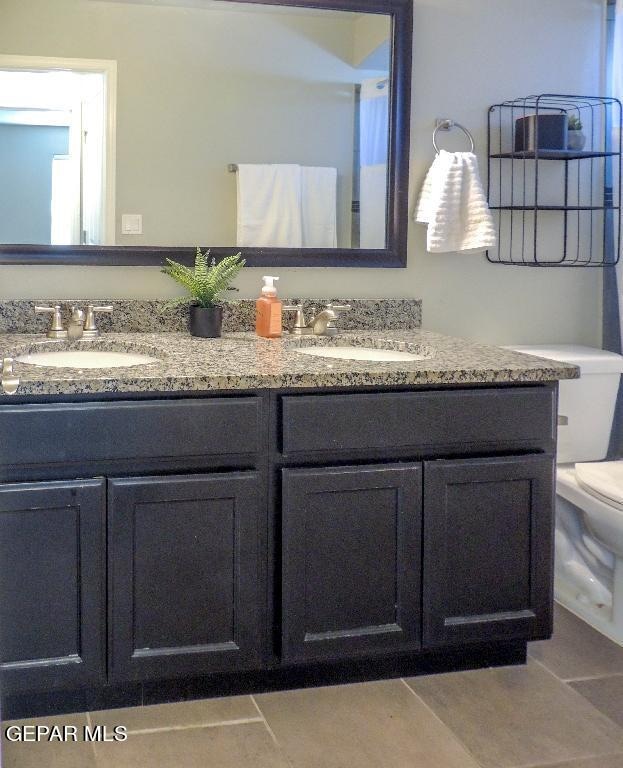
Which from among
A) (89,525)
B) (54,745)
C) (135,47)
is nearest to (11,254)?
(135,47)

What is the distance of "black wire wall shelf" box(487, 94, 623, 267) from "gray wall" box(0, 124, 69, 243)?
1151 millimetres

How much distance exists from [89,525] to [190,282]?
0.73 m

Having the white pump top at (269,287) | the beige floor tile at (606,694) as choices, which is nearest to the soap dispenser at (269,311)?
the white pump top at (269,287)

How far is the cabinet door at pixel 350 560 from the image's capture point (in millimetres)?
2021

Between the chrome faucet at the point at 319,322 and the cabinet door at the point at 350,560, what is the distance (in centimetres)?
57

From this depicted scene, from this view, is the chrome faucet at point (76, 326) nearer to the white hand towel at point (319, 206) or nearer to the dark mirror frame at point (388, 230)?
the dark mirror frame at point (388, 230)

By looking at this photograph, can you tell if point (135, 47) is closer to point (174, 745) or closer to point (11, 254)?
point (11, 254)

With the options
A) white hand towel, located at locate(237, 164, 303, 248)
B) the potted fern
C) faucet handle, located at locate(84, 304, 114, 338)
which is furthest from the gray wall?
white hand towel, located at locate(237, 164, 303, 248)

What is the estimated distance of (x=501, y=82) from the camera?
107 inches

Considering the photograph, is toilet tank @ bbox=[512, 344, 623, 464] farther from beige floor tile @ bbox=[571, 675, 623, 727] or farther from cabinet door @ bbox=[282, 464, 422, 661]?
cabinet door @ bbox=[282, 464, 422, 661]

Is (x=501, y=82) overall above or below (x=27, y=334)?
above

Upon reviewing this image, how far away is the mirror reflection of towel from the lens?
8.27 feet

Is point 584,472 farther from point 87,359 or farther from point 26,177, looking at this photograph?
point 26,177

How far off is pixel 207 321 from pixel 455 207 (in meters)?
0.73
